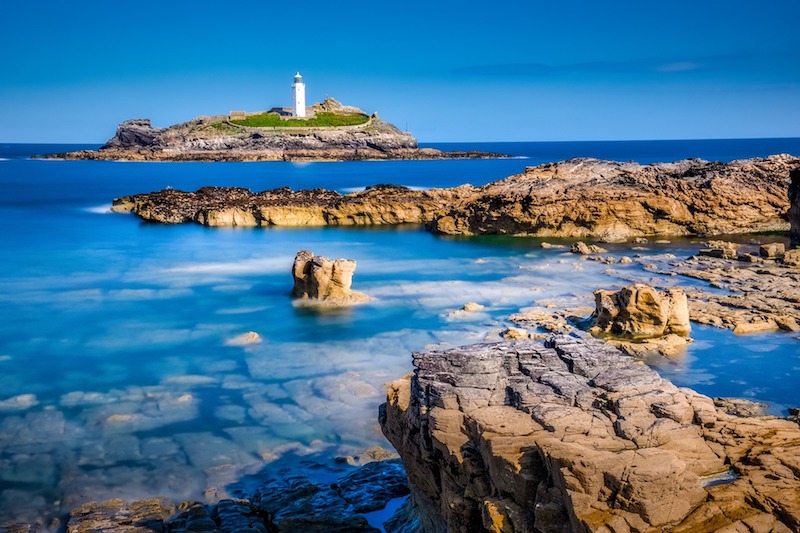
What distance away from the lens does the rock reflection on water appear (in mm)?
10570

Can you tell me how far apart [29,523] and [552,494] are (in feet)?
23.0

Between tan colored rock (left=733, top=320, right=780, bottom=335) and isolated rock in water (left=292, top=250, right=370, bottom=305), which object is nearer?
tan colored rock (left=733, top=320, right=780, bottom=335)

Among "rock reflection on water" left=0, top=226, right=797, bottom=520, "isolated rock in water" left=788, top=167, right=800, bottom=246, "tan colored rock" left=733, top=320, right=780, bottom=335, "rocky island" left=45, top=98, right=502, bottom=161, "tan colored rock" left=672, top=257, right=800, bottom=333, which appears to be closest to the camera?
"rock reflection on water" left=0, top=226, right=797, bottom=520

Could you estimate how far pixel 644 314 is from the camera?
617 inches

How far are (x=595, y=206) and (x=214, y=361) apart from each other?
21.7m

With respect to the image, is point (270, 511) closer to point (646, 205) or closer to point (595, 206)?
point (595, 206)

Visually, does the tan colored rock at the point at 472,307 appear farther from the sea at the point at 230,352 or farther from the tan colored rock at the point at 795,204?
the tan colored rock at the point at 795,204

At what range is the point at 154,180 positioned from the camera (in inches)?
3034

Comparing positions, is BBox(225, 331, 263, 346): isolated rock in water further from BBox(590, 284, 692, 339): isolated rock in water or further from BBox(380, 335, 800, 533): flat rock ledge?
BBox(380, 335, 800, 533): flat rock ledge

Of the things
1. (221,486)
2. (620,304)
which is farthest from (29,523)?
(620,304)

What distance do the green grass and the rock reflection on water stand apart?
112m

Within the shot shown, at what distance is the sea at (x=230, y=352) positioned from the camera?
34.8 ft

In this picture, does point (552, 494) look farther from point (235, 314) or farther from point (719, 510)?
point (235, 314)

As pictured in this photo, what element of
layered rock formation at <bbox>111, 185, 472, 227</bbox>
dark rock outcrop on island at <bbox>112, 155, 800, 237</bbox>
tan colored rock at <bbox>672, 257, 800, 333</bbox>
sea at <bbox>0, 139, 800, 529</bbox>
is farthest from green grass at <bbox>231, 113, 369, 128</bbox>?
tan colored rock at <bbox>672, 257, 800, 333</bbox>
